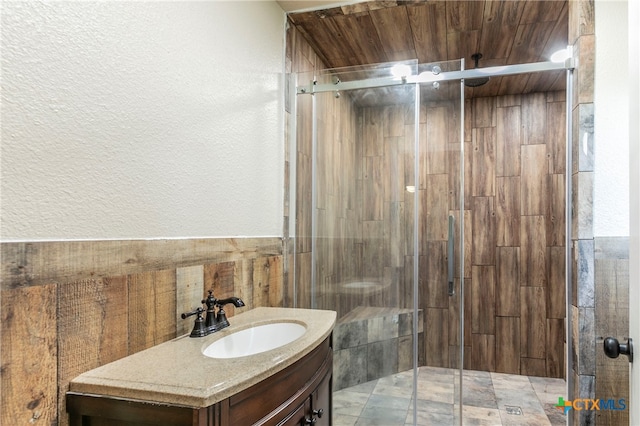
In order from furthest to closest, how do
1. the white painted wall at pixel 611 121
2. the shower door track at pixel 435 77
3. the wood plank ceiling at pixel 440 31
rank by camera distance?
the wood plank ceiling at pixel 440 31
the shower door track at pixel 435 77
the white painted wall at pixel 611 121

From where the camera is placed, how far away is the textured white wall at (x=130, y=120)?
0.91 metres

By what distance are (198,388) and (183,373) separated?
13 cm

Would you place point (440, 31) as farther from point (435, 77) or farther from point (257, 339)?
point (257, 339)

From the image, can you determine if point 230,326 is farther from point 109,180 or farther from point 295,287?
point 295,287

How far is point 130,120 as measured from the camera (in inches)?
47.3

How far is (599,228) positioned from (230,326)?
1807 mm

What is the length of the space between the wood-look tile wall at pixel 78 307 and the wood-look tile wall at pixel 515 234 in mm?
2757

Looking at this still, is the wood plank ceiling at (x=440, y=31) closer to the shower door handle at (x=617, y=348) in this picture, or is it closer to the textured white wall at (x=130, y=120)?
the textured white wall at (x=130, y=120)

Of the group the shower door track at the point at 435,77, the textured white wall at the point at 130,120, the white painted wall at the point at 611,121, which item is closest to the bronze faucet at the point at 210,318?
the textured white wall at the point at 130,120

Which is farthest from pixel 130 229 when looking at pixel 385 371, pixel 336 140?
pixel 385 371

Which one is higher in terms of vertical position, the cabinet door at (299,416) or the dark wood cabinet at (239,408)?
the dark wood cabinet at (239,408)

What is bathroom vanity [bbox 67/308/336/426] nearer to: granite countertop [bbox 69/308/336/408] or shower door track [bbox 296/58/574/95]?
granite countertop [bbox 69/308/336/408]

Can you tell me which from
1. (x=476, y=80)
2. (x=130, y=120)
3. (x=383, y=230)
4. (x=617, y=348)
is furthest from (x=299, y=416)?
(x=476, y=80)

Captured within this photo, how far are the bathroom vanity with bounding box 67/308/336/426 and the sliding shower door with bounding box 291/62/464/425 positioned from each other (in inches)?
41.1
